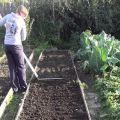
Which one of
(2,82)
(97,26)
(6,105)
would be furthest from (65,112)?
A: (97,26)

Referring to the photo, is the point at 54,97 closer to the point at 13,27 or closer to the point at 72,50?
the point at 13,27

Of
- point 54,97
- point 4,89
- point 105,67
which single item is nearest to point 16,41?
point 4,89

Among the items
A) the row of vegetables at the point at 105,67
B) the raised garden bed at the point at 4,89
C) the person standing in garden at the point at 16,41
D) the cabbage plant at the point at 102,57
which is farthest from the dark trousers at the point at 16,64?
the cabbage plant at the point at 102,57

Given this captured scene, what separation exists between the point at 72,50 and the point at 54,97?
1069 cm

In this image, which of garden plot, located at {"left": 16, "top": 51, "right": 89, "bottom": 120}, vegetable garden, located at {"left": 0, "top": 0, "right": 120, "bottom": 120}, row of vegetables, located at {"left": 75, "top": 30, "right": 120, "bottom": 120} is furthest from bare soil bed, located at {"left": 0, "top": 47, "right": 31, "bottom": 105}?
row of vegetables, located at {"left": 75, "top": 30, "right": 120, "bottom": 120}

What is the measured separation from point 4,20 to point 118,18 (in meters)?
12.4

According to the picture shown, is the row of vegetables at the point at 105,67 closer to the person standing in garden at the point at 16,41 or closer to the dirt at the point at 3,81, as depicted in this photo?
the person standing in garden at the point at 16,41

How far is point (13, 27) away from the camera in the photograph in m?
11.1

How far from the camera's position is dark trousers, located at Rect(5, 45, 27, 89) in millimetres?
11242

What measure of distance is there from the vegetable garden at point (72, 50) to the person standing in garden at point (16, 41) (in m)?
0.39

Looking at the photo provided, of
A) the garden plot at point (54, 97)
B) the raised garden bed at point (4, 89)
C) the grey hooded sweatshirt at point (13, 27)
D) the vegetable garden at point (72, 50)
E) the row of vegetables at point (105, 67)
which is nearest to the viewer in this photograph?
the garden plot at point (54, 97)

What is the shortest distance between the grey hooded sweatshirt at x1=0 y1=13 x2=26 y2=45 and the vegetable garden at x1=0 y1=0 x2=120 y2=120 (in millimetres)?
1318

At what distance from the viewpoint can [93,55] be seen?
13.6m

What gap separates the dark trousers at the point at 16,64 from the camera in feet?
36.9
